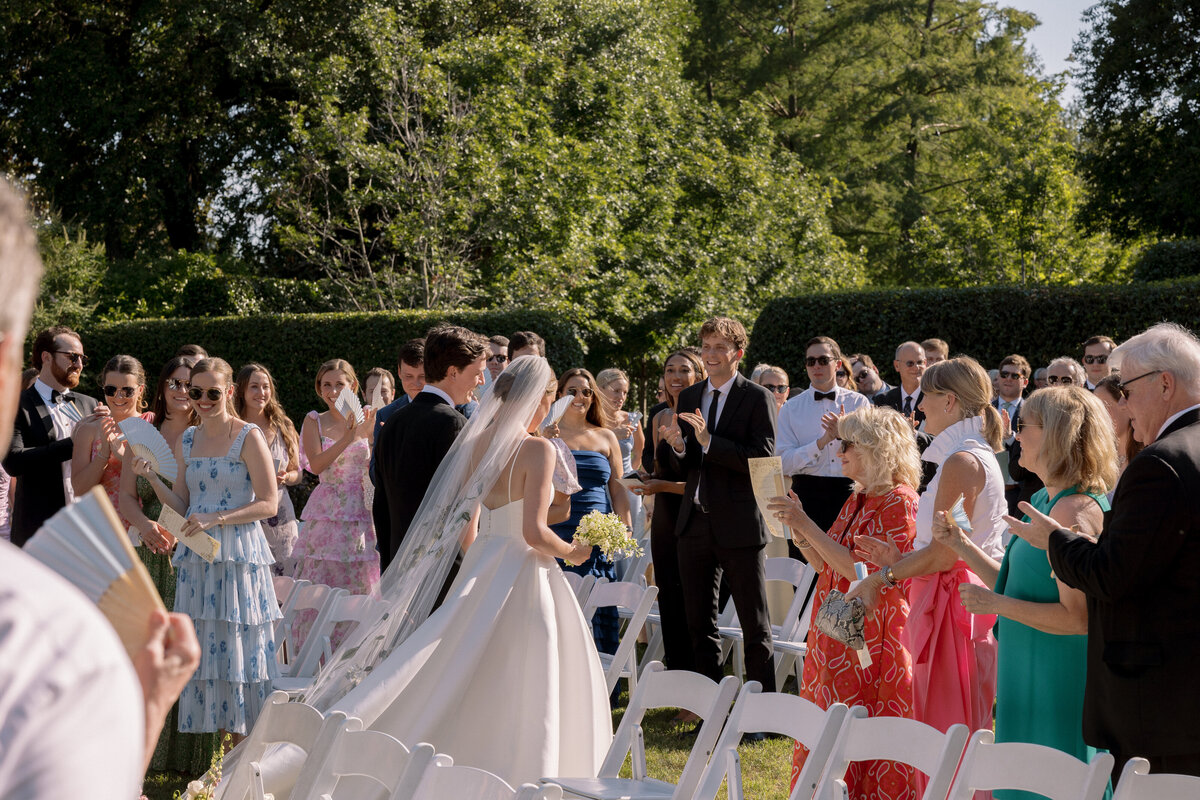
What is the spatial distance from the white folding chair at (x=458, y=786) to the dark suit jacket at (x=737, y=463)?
139 inches

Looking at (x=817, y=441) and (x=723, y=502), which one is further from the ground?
(x=817, y=441)

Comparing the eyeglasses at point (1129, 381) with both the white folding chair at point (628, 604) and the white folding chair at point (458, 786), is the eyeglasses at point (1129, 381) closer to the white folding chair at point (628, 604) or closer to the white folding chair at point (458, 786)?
the white folding chair at point (458, 786)

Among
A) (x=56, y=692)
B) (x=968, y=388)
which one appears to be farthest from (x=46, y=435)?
(x=56, y=692)

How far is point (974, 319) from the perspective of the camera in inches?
550

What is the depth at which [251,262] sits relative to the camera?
2206 centimetres

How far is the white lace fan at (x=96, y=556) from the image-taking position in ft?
4.02

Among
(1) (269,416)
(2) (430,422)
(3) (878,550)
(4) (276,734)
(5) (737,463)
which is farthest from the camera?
(1) (269,416)

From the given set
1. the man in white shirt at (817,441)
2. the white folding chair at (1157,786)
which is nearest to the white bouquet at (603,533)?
the man in white shirt at (817,441)

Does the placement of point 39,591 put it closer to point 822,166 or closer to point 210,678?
point 210,678

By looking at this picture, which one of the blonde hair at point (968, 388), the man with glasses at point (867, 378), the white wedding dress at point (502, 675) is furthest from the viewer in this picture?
the man with glasses at point (867, 378)

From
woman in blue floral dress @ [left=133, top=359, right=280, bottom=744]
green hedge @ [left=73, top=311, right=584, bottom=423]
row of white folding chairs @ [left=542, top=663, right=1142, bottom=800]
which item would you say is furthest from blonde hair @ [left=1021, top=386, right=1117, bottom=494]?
green hedge @ [left=73, top=311, right=584, bottom=423]

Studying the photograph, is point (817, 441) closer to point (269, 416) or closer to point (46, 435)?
point (269, 416)

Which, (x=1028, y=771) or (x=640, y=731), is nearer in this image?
(x=1028, y=771)

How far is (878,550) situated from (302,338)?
13261 millimetres
